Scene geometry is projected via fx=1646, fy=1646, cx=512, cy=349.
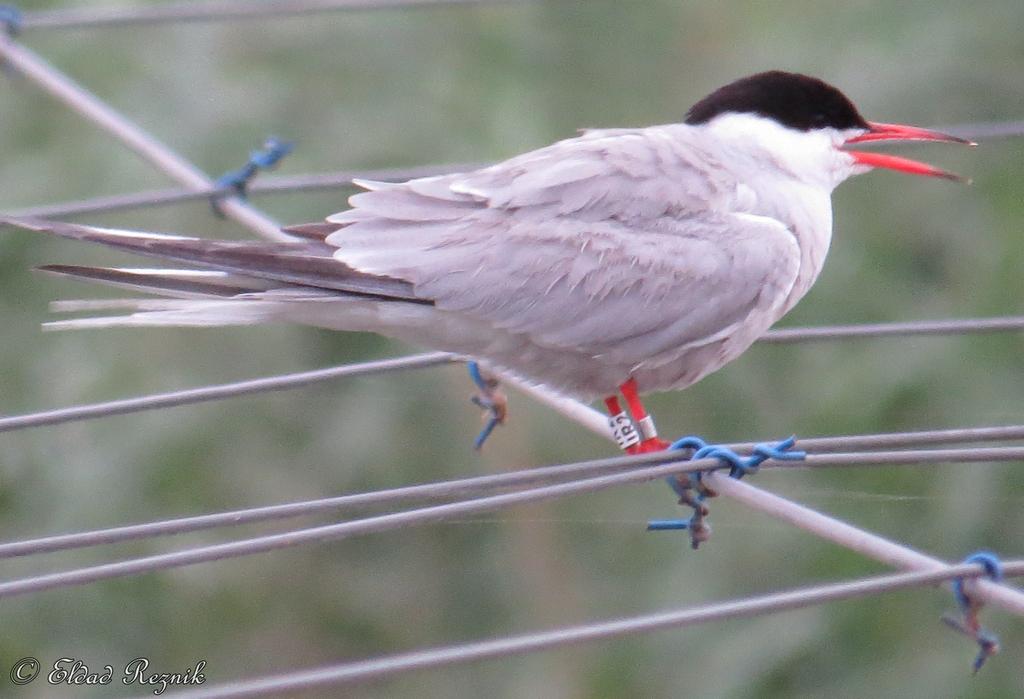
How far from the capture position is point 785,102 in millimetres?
3818

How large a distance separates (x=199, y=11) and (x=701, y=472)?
8.67ft

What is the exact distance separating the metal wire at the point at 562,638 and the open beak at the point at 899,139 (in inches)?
65.4

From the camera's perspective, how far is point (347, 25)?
551 cm

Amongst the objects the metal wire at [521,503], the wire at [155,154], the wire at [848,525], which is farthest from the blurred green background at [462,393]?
the metal wire at [521,503]

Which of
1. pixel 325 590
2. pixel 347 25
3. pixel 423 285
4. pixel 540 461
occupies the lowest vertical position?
pixel 325 590

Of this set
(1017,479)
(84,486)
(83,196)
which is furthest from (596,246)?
(83,196)

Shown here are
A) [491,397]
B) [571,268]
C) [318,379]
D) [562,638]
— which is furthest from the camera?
[491,397]

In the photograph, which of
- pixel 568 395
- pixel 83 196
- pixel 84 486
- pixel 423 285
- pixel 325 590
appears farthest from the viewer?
pixel 325 590

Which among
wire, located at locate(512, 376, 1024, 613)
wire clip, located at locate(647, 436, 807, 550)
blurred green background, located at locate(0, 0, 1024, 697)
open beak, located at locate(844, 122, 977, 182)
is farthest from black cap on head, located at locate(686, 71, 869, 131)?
wire, located at locate(512, 376, 1024, 613)

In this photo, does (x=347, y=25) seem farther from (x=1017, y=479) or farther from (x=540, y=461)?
(x=1017, y=479)

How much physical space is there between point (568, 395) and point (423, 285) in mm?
489

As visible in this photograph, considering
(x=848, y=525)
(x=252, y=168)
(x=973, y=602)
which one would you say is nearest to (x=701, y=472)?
(x=848, y=525)

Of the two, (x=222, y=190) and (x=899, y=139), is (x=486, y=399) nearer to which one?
(x=222, y=190)

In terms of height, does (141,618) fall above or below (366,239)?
below
